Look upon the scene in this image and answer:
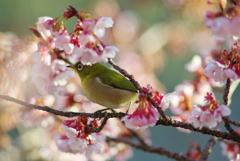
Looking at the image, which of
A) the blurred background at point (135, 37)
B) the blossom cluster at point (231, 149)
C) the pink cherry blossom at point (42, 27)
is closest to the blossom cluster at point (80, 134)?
the pink cherry blossom at point (42, 27)

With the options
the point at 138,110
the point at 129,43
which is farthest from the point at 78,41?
the point at 129,43

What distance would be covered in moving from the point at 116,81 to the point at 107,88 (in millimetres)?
65

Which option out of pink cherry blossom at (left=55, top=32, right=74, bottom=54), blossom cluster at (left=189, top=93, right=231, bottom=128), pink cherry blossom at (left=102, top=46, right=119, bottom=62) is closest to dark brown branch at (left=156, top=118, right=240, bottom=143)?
blossom cluster at (left=189, top=93, right=231, bottom=128)

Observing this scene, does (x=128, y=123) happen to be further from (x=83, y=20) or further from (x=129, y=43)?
(x=129, y=43)

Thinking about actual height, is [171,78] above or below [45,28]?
above

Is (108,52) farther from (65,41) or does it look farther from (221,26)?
(221,26)

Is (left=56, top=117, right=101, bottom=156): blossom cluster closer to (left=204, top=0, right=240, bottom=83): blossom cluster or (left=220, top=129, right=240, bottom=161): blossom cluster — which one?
(left=204, top=0, right=240, bottom=83): blossom cluster

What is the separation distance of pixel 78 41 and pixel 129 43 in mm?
3029

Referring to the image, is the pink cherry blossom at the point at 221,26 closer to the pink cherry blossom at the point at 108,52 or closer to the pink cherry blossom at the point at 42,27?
the pink cherry blossom at the point at 108,52

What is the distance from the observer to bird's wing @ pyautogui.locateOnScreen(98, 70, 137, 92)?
5.85ft

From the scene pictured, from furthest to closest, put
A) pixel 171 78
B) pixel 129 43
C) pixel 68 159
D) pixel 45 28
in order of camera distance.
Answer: pixel 171 78
pixel 129 43
pixel 68 159
pixel 45 28

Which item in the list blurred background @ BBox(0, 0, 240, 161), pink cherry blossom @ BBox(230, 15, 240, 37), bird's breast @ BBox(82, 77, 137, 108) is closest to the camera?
pink cherry blossom @ BBox(230, 15, 240, 37)

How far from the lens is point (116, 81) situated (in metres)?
1.84

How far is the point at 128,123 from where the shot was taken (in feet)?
3.83
